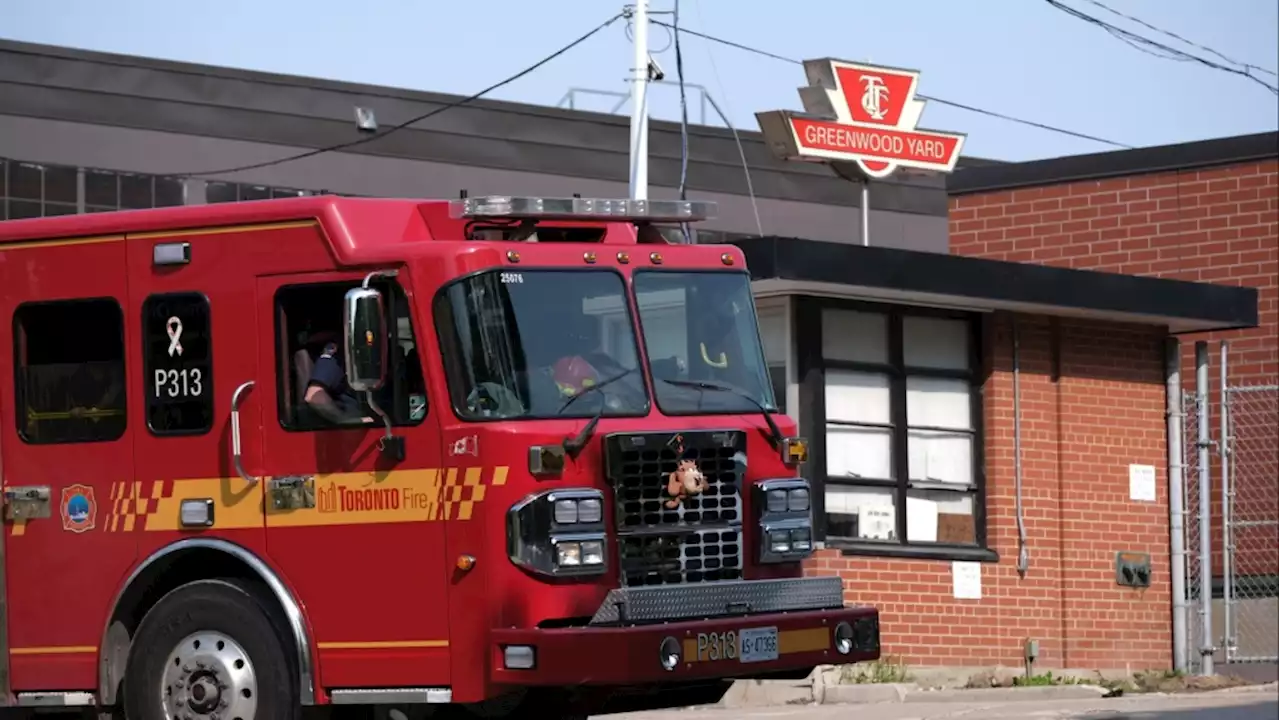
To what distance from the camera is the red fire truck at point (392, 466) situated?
34.4 ft

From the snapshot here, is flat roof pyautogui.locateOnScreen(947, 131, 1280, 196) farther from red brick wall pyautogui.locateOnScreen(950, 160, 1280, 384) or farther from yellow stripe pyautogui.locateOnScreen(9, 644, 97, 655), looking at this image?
yellow stripe pyautogui.locateOnScreen(9, 644, 97, 655)

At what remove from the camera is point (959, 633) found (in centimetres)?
1875

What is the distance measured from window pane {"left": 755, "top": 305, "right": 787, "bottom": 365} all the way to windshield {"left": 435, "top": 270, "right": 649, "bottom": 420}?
7.07 m

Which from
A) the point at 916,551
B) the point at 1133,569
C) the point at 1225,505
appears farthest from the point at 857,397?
the point at 1225,505

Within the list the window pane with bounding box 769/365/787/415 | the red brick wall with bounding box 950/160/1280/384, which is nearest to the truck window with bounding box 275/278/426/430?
the window pane with bounding box 769/365/787/415

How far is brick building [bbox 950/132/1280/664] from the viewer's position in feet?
66.8

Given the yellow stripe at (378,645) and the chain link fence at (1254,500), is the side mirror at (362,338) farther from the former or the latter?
the chain link fence at (1254,500)

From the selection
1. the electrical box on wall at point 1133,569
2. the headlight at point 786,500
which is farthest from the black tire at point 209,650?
the electrical box on wall at point 1133,569

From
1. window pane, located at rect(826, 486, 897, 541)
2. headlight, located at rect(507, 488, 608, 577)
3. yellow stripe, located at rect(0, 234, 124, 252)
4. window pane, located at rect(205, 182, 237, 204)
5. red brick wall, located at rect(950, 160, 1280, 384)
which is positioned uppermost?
window pane, located at rect(205, 182, 237, 204)

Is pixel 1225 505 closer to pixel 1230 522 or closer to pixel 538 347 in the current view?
pixel 1230 522

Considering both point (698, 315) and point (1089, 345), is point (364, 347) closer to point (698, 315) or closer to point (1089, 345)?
point (698, 315)

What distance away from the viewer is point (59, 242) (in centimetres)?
1170

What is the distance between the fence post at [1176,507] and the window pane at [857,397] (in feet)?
11.9

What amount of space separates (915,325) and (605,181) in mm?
19305
